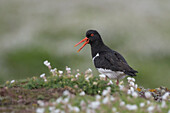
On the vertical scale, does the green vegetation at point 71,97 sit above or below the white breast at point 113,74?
below

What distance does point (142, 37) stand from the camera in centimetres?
2938

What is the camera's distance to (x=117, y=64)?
1287 cm

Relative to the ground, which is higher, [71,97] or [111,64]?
[111,64]

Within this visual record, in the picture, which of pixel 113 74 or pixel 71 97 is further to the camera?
pixel 113 74

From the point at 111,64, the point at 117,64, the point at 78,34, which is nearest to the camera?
the point at 117,64

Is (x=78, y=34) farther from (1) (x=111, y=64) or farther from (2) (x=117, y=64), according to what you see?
(2) (x=117, y=64)

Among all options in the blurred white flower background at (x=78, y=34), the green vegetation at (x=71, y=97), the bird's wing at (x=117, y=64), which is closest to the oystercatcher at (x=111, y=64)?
the bird's wing at (x=117, y=64)

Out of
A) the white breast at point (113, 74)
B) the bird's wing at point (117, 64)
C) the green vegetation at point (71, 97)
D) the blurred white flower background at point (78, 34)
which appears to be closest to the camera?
the green vegetation at point (71, 97)

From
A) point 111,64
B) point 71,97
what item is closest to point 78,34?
point 111,64

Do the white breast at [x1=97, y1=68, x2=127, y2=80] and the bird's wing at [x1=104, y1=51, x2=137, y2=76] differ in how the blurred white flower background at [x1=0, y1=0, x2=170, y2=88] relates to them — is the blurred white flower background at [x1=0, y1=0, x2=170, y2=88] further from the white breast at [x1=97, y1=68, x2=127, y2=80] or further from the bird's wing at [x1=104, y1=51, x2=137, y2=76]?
the white breast at [x1=97, y1=68, x2=127, y2=80]

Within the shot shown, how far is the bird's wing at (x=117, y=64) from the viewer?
41.2ft

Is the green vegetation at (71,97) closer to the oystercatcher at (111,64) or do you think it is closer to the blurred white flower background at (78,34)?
the oystercatcher at (111,64)

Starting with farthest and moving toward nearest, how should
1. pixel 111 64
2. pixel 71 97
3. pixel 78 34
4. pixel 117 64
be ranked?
pixel 78 34 → pixel 111 64 → pixel 117 64 → pixel 71 97

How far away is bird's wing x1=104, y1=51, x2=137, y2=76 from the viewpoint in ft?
41.2
